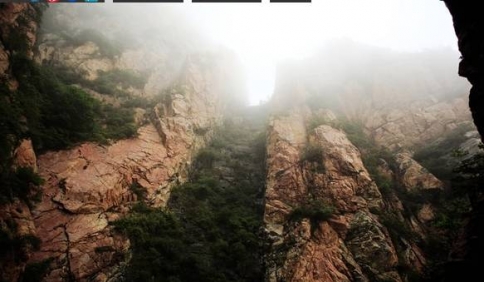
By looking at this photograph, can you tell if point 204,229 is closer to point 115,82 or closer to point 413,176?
point 413,176

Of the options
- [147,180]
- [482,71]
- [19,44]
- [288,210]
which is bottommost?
[288,210]

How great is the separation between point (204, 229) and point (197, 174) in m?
6.21

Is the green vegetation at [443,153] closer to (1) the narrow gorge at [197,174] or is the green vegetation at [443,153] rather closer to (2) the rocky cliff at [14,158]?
(1) the narrow gorge at [197,174]

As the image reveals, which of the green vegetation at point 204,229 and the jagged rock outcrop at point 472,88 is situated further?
the green vegetation at point 204,229

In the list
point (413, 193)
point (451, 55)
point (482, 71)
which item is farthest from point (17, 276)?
point (451, 55)

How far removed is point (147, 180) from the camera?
22219mm

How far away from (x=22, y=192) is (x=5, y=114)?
366cm

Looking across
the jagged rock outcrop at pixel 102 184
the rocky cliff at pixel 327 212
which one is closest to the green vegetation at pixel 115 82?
the jagged rock outcrop at pixel 102 184

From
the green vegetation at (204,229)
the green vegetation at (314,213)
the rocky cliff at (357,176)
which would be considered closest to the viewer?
the green vegetation at (204,229)

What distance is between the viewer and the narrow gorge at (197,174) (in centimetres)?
1634

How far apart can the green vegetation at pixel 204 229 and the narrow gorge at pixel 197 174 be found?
92 millimetres

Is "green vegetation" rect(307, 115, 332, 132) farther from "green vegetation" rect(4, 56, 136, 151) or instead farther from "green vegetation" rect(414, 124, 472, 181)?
"green vegetation" rect(4, 56, 136, 151)

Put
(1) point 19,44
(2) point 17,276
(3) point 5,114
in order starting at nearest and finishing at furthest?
(2) point 17,276 < (3) point 5,114 < (1) point 19,44

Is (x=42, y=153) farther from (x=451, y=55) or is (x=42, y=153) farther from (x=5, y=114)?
(x=451, y=55)
